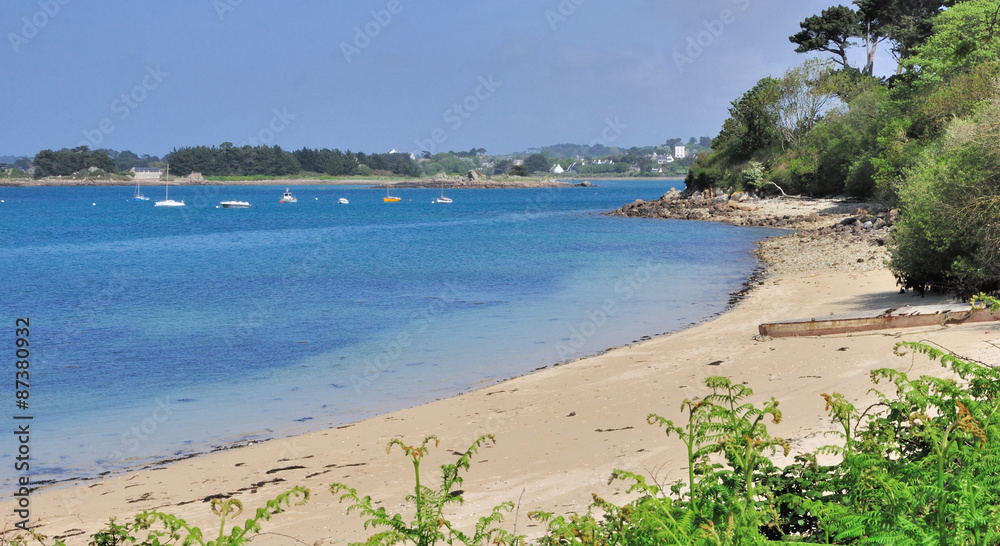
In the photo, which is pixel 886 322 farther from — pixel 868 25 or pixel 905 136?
pixel 868 25

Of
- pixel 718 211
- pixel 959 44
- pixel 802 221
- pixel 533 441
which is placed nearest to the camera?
pixel 533 441

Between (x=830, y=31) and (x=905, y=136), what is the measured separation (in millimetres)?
30368

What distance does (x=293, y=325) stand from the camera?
821 inches

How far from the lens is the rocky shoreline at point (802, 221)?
2839cm

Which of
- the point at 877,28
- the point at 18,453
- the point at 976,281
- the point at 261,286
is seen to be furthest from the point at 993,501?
the point at 877,28

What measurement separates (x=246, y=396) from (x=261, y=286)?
54.3 feet

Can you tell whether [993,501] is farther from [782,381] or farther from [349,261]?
[349,261]

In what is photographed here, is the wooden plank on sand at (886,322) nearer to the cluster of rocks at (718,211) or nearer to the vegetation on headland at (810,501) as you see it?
the vegetation on headland at (810,501)

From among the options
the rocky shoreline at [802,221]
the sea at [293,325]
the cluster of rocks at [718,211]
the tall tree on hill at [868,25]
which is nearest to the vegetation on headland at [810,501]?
the sea at [293,325]

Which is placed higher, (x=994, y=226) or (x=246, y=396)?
(x=994, y=226)

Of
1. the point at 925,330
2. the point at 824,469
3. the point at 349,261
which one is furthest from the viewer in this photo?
the point at 349,261

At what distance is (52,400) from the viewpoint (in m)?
13.7

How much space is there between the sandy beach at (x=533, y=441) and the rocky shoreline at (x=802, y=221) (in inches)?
305

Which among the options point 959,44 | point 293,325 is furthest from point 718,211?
point 293,325
